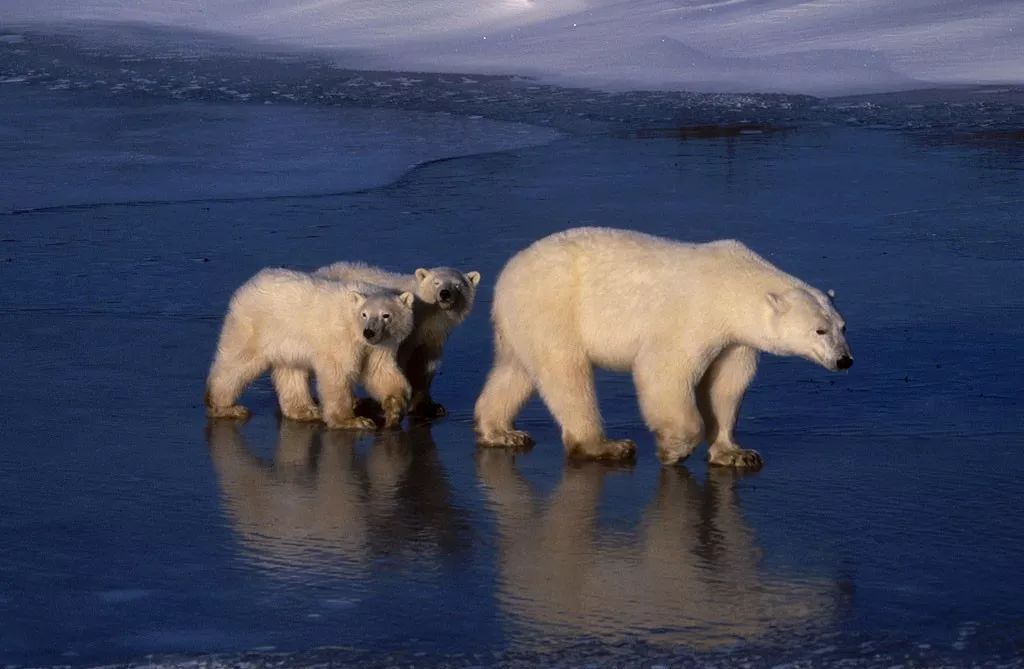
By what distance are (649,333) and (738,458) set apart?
51 cm

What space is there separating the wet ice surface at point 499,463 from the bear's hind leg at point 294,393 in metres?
0.14

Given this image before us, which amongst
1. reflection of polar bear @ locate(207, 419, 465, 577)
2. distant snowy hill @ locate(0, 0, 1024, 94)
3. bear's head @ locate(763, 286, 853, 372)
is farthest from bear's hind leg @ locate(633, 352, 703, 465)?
distant snowy hill @ locate(0, 0, 1024, 94)

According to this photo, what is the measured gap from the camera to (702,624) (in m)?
4.13

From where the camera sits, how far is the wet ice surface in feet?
13.6

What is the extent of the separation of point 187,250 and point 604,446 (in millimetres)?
4497

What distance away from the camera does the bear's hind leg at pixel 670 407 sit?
5.70m

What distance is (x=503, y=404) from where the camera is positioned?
6.26 meters

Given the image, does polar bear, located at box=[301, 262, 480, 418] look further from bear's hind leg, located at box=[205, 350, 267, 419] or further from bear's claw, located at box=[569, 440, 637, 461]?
bear's claw, located at box=[569, 440, 637, 461]

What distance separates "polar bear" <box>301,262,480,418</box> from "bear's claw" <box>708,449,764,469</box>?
1.55 metres

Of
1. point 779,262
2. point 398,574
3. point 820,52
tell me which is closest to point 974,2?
point 820,52

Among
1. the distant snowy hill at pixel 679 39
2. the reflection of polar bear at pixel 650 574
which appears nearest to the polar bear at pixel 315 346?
the reflection of polar bear at pixel 650 574

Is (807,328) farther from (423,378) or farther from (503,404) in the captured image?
(423,378)

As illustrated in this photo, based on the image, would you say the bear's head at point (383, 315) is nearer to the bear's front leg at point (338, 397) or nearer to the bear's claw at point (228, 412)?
the bear's front leg at point (338, 397)

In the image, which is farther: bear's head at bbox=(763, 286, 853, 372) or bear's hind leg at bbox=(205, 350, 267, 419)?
bear's hind leg at bbox=(205, 350, 267, 419)
